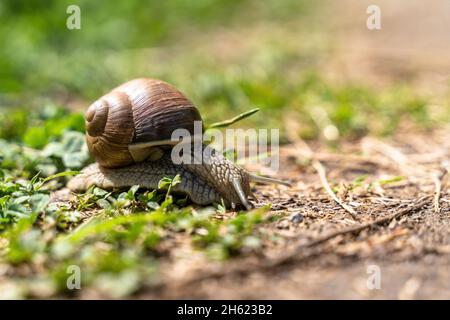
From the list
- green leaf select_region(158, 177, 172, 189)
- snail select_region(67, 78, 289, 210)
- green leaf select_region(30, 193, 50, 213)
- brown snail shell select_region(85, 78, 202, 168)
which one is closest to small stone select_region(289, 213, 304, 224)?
snail select_region(67, 78, 289, 210)

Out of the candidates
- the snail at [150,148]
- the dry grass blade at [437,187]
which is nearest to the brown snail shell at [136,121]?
the snail at [150,148]

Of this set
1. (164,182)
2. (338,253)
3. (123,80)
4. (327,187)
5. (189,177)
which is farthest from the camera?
(123,80)

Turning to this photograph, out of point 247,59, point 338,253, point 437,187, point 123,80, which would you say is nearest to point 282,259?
point 338,253

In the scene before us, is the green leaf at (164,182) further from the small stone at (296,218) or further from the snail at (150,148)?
the small stone at (296,218)

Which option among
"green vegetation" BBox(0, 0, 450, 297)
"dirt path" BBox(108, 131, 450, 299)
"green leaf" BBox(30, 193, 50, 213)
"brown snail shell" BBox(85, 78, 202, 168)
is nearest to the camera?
"dirt path" BBox(108, 131, 450, 299)

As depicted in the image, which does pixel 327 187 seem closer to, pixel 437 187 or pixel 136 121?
pixel 437 187

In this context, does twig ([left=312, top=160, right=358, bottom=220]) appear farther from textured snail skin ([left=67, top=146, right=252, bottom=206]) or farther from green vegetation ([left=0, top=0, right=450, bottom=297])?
textured snail skin ([left=67, top=146, right=252, bottom=206])
